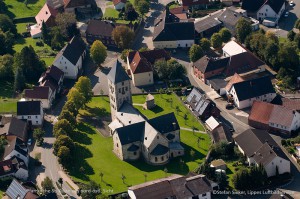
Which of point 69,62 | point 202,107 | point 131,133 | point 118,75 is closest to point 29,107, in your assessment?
point 69,62

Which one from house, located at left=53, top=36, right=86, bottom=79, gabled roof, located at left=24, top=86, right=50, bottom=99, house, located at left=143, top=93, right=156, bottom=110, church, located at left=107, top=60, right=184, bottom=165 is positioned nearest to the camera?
church, located at left=107, top=60, right=184, bottom=165

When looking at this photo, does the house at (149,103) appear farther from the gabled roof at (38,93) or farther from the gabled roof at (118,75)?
the gabled roof at (38,93)

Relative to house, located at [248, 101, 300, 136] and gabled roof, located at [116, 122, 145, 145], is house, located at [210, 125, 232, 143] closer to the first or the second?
house, located at [248, 101, 300, 136]

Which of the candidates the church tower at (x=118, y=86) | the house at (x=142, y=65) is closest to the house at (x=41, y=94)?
the church tower at (x=118, y=86)

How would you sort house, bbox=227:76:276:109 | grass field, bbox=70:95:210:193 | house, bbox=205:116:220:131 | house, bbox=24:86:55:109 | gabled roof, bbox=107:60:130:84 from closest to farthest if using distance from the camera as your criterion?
grass field, bbox=70:95:210:193 < gabled roof, bbox=107:60:130:84 < house, bbox=205:116:220:131 < house, bbox=227:76:276:109 < house, bbox=24:86:55:109

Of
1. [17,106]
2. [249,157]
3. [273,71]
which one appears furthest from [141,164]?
[273,71]

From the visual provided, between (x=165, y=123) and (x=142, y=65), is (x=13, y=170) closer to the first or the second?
(x=165, y=123)

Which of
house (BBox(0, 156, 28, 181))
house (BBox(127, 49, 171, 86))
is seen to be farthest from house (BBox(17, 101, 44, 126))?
house (BBox(127, 49, 171, 86))

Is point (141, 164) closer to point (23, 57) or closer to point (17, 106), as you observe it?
point (17, 106)
